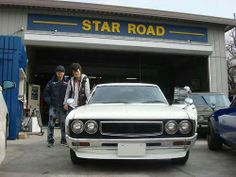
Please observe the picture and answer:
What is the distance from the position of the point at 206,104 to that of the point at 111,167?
18.3ft

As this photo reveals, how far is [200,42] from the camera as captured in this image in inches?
617

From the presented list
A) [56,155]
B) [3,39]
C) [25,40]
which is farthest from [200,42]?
[56,155]

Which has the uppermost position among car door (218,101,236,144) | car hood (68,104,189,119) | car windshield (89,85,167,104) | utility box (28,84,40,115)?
utility box (28,84,40,115)

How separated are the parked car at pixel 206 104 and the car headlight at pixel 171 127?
4.74 metres

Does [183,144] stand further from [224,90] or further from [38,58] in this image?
[38,58]

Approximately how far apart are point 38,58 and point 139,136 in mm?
18262

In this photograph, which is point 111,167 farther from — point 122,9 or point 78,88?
point 122,9

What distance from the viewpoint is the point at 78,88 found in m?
6.88

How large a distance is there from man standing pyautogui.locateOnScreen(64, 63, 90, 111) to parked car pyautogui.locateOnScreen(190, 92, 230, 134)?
3.72 meters

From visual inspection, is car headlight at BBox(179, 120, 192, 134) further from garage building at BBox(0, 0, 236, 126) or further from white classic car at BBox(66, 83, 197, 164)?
garage building at BBox(0, 0, 236, 126)

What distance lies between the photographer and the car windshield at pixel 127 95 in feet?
18.2

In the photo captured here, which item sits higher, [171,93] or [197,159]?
[171,93]

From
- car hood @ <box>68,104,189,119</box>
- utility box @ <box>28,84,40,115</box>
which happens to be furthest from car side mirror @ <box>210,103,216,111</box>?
utility box @ <box>28,84,40,115</box>

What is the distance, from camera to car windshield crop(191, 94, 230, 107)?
9.75 m
